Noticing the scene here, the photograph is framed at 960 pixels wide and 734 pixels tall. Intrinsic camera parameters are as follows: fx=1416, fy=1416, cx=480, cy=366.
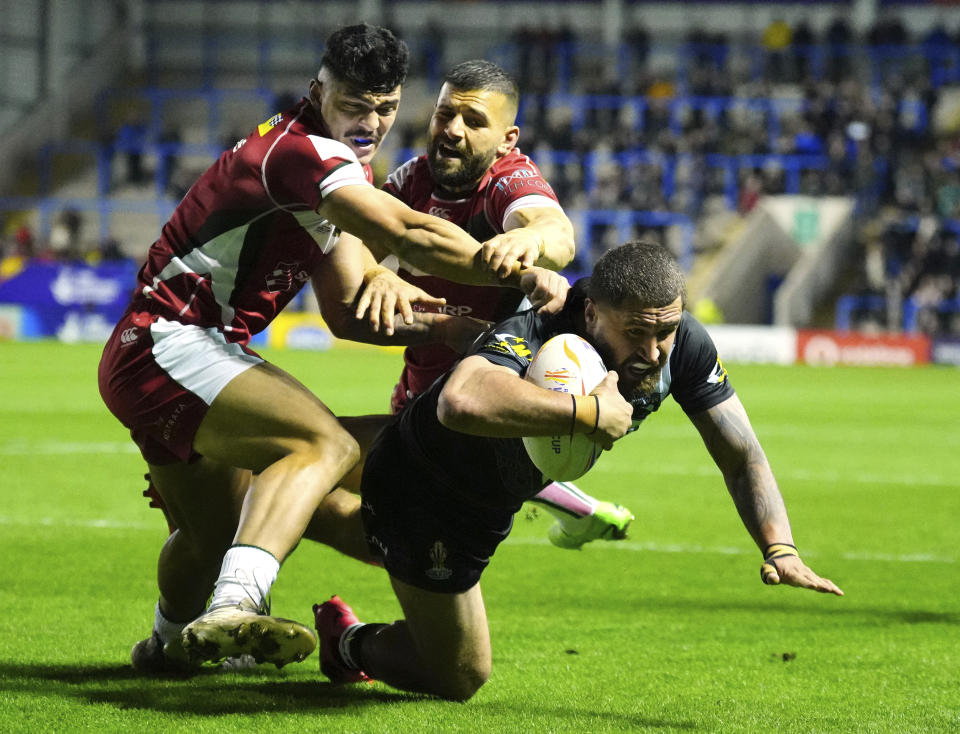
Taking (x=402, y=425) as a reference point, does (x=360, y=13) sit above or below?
below

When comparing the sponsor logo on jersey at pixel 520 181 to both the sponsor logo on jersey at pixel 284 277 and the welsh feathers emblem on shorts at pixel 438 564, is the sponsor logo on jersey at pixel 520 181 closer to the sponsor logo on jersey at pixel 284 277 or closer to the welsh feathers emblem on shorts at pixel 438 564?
the sponsor logo on jersey at pixel 284 277

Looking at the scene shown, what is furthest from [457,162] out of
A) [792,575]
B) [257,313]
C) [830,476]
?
[830,476]

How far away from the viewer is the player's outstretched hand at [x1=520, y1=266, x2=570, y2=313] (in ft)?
15.1

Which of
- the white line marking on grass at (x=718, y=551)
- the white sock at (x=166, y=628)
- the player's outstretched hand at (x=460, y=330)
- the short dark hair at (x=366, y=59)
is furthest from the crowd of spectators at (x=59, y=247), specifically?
the short dark hair at (x=366, y=59)

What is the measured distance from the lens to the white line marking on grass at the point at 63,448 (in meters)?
12.5

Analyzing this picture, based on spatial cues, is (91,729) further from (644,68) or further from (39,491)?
(644,68)

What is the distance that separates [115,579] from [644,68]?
3184 centimetres

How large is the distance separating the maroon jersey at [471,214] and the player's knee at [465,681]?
5.27 feet

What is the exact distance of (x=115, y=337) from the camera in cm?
514

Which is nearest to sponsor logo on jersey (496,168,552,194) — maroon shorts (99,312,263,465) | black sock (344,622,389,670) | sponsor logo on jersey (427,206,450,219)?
sponsor logo on jersey (427,206,450,219)

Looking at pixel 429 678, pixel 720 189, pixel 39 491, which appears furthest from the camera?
pixel 720 189

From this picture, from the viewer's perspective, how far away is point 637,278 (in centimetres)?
450

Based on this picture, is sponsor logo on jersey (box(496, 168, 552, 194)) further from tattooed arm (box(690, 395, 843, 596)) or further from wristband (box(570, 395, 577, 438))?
wristband (box(570, 395, 577, 438))

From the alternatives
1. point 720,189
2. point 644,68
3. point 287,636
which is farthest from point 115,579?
point 644,68
